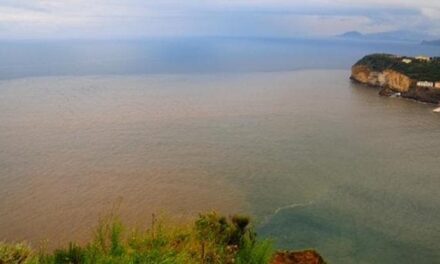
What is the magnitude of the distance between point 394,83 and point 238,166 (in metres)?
32.4

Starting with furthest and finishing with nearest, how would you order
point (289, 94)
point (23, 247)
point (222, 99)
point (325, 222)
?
point (289, 94), point (222, 99), point (325, 222), point (23, 247)

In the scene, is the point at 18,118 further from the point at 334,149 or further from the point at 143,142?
the point at 334,149

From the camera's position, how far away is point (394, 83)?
49438 mm

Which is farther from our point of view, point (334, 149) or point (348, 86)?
point (348, 86)

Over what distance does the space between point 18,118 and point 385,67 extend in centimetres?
3968

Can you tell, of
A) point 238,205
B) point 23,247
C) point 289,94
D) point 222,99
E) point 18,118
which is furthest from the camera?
point 289,94

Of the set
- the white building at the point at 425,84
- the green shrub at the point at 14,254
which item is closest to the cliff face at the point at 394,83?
the white building at the point at 425,84

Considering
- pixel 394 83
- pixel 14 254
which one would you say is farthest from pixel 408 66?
pixel 14 254

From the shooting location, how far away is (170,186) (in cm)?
1992

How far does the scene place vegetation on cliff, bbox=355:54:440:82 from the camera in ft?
157

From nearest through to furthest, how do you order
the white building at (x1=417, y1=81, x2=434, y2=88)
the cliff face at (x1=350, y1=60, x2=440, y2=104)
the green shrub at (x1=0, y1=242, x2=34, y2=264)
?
the green shrub at (x1=0, y1=242, x2=34, y2=264), the cliff face at (x1=350, y1=60, x2=440, y2=104), the white building at (x1=417, y1=81, x2=434, y2=88)

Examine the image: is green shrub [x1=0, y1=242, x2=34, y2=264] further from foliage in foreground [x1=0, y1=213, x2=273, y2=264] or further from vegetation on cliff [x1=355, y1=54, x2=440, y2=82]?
vegetation on cliff [x1=355, y1=54, x2=440, y2=82]

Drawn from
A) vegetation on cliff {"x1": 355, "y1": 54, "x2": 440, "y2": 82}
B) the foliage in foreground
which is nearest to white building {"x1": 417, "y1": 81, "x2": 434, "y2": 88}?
vegetation on cliff {"x1": 355, "y1": 54, "x2": 440, "y2": 82}

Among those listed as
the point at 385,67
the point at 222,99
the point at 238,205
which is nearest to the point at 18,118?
the point at 222,99
